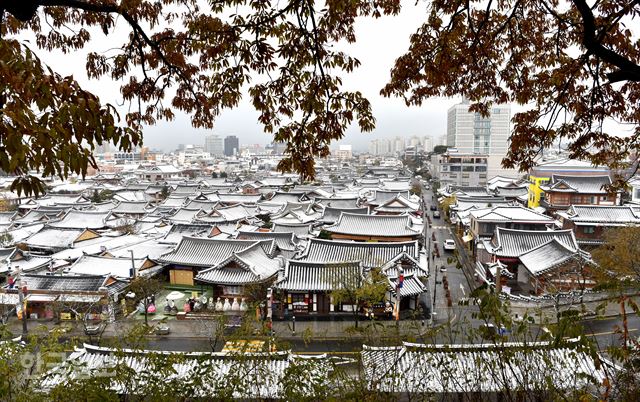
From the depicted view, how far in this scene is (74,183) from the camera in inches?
2657

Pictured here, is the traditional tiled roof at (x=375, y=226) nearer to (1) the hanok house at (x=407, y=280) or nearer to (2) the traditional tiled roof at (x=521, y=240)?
(2) the traditional tiled roof at (x=521, y=240)

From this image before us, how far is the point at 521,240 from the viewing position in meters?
23.0

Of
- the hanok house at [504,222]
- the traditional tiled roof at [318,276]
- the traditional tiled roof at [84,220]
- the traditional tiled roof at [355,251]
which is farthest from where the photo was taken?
the traditional tiled roof at [84,220]

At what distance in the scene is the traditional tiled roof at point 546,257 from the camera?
18.8 metres

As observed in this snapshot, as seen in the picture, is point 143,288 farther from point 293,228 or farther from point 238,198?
point 238,198

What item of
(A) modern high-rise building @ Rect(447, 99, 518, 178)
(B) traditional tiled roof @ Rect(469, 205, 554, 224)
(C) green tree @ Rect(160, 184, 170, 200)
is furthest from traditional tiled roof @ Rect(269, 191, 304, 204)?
(A) modern high-rise building @ Rect(447, 99, 518, 178)

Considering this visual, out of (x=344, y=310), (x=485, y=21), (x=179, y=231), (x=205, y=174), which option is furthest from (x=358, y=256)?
(x=205, y=174)

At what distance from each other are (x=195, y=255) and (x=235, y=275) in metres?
3.90

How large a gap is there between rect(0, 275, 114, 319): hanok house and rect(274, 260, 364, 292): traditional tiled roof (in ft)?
26.3

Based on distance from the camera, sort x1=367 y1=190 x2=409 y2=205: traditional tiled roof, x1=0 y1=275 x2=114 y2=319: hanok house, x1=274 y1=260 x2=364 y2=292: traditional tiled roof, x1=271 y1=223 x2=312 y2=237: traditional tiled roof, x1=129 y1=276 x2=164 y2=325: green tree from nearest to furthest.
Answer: x1=274 y1=260 x2=364 y2=292: traditional tiled roof, x1=129 y1=276 x2=164 y2=325: green tree, x1=0 y1=275 x2=114 y2=319: hanok house, x1=271 y1=223 x2=312 y2=237: traditional tiled roof, x1=367 y1=190 x2=409 y2=205: traditional tiled roof

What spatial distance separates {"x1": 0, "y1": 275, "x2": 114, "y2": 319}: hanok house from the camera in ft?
58.5

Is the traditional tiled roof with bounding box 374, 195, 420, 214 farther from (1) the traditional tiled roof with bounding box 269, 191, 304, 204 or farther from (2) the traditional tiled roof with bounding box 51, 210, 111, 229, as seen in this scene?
(2) the traditional tiled roof with bounding box 51, 210, 111, 229

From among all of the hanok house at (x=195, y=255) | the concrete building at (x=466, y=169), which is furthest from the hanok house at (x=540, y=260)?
the concrete building at (x=466, y=169)

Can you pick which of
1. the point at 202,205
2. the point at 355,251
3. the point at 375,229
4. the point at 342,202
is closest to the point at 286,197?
the point at 342,202
